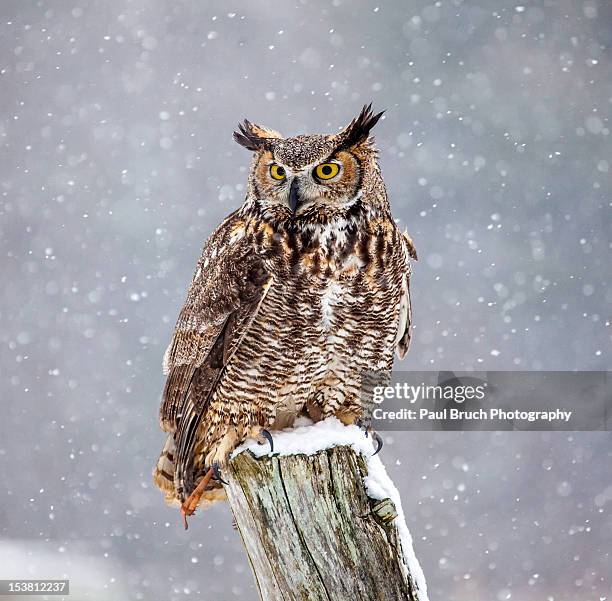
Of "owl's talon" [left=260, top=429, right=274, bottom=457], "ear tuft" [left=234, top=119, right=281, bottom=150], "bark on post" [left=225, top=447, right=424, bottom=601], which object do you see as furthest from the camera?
"ear tuft" [left=234, top=119, right=281, bottom=150]

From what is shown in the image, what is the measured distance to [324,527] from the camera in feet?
4.91

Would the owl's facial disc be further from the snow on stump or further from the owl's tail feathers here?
the owl's tail feathers

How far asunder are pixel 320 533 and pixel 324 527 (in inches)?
0.6

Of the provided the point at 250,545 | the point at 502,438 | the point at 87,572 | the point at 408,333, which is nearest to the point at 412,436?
the point at 502,438

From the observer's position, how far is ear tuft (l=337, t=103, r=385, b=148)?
209 cm

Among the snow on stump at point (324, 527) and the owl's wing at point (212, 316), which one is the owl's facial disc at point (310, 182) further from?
the snow on stump at point (324, 527)

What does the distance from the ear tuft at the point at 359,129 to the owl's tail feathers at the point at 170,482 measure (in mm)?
1154

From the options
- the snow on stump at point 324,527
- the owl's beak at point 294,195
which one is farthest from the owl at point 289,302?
the snow on stump at point 324,527

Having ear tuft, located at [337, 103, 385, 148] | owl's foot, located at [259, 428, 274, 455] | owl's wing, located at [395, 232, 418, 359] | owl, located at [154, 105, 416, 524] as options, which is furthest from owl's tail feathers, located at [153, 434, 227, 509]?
ear tuft, located at [337, 103, 385, 148]

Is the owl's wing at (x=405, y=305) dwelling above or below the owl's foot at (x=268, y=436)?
above

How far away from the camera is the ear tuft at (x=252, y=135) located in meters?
2.19

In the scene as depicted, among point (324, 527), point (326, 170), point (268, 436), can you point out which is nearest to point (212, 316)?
point (268, 436)

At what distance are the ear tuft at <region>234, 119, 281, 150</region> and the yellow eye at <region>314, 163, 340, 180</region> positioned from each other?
26 centimetres

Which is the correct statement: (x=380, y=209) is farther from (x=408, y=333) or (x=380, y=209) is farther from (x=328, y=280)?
(x=408, y=333)
